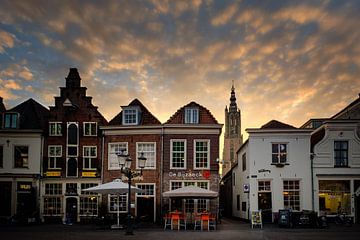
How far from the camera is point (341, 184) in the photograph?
1441 inches

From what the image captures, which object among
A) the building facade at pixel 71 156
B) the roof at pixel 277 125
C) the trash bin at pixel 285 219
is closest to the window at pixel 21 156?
the building facade at pixel 71 156

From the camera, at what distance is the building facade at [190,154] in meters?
36.2

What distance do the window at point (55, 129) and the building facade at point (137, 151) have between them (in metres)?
3.87

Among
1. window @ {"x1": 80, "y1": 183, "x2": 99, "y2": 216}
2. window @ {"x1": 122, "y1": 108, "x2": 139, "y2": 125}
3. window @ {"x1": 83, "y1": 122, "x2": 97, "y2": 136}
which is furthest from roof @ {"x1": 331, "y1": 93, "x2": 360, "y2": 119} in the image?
window @ {"x1": 80, "y1": 183, "x2": 99, "y2": 216}

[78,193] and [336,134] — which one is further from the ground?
[336,134]

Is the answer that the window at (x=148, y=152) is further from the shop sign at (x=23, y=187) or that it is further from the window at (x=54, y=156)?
the shop sign at (x=23, y=187)

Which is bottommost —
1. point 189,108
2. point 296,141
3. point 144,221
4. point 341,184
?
point 144,221

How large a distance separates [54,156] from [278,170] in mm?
18225

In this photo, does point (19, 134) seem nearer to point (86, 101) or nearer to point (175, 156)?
point (86, 101)

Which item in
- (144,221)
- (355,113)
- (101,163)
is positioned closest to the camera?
(144,221)

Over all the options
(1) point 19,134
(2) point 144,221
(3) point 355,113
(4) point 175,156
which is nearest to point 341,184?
(3) point 355,113

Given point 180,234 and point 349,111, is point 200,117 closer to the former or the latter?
point 180,234

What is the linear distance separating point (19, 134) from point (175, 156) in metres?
13.1

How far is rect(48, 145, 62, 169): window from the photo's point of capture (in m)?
38.4
